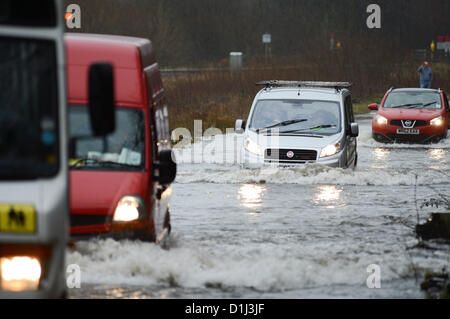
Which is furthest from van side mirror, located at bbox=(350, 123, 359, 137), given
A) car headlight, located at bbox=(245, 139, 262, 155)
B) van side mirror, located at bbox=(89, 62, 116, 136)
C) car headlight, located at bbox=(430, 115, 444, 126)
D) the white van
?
van side mirror, located at bbox=(89, 62, 116, 136)

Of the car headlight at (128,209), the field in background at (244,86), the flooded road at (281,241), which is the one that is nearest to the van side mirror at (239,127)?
the flooded road at (281,241)

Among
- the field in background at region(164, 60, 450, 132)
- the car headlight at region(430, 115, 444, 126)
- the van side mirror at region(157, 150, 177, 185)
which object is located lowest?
the field in background at region(164, 60, 450, 132)

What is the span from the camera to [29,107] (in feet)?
20.9

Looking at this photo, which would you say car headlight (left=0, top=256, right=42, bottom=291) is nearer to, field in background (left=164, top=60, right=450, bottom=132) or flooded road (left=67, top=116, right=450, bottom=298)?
flooded road (left=67, top=116, right=450, bottom=298)

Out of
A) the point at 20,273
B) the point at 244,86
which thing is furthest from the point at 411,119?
the point at 20,273

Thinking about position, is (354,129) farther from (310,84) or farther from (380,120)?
(380,120)

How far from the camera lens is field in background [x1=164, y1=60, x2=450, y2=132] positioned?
1342 inches

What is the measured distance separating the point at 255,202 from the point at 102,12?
130ft

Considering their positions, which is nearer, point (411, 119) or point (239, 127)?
point (239, 127)

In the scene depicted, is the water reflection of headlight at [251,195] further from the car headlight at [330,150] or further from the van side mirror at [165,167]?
the van side mirror at [165,167]

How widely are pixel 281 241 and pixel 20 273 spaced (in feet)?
22.2

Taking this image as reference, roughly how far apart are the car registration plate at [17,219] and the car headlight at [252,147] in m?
12.4

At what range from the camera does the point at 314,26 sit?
244 ft

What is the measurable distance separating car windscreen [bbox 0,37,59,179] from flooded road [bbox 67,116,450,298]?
2.80 metres
